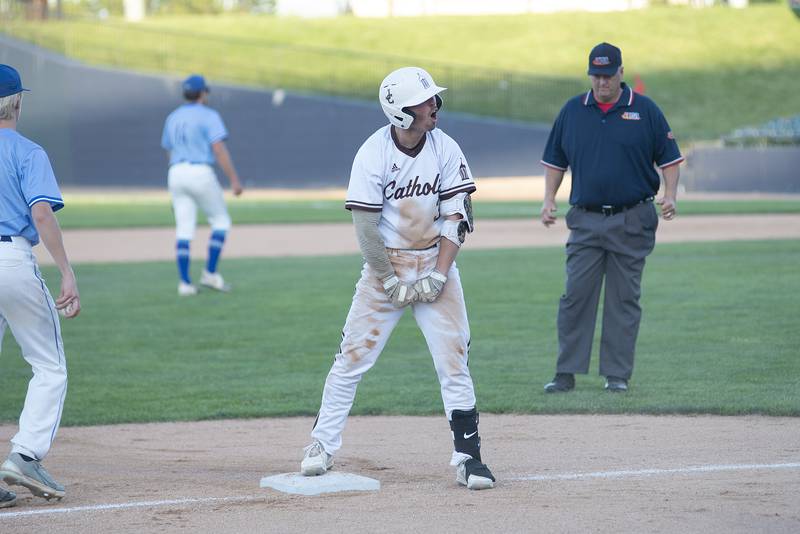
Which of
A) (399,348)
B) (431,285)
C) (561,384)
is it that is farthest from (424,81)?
(399,348)

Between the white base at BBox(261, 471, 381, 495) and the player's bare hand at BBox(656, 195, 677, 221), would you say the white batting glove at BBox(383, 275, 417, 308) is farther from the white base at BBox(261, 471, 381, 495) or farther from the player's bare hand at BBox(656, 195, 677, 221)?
the player's bare hand at BBox(656, 195, 677, 221)

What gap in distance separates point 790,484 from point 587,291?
294cm

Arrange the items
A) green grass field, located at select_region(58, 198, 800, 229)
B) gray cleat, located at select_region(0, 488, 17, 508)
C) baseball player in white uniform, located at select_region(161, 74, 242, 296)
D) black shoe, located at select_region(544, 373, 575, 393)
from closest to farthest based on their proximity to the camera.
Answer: gray cleat, located at select_region(0, 488, 17, 508) < black shoe, located at select_region(544, 373, 575, 393) < baseball player in white uniform, located at select_region(161, 74, 242, 296) < green grass field, located at select_region(58, 198, 800, 229)

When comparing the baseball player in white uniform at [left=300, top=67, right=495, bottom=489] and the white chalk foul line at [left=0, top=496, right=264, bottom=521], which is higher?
the baseball player in white uniform at [left=300, top=67, right=495, bottom=489]

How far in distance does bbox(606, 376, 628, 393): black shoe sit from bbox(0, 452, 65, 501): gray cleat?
4.13m

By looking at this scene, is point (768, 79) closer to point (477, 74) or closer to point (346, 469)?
point (477, 74)

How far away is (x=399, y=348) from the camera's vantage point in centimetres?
1060

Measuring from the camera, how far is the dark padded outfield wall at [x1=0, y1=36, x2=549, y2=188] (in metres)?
42.9

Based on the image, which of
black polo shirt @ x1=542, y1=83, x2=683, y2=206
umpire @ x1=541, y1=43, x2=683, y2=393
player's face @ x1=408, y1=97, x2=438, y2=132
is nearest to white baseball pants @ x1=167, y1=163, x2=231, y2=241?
umpire @ x1=541, y1=43, x2=683, y2=393

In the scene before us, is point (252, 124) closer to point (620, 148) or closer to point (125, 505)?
point (620, 148)

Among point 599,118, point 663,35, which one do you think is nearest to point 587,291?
point 599,118

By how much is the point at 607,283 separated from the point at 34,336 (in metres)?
4.23

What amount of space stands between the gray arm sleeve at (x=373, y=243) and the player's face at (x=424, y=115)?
45cm

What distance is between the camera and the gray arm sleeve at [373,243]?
549 centimetres
